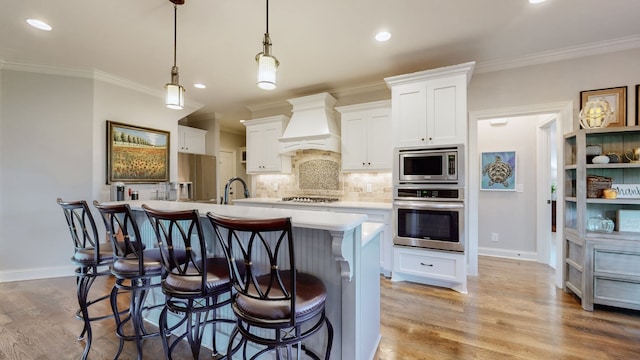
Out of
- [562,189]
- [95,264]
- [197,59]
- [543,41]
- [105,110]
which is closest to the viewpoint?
[95,264]

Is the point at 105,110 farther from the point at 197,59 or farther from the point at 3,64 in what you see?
Answer: the point at 197,59

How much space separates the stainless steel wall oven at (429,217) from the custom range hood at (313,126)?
1326 millimetres

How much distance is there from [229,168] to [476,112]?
6112 mm

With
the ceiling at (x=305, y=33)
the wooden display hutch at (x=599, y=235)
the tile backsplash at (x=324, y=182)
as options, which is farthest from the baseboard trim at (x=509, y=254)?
the ceiling at (x=305, y=33)

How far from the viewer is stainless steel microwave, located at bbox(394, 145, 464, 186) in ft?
9.76

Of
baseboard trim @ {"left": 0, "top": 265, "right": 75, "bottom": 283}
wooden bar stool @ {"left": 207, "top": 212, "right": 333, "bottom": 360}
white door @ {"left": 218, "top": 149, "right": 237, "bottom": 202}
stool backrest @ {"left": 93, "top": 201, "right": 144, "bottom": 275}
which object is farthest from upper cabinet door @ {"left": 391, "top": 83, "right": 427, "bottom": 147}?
white door @ {"left": 218, "top": 149, "right": 237, "bottom": 202}

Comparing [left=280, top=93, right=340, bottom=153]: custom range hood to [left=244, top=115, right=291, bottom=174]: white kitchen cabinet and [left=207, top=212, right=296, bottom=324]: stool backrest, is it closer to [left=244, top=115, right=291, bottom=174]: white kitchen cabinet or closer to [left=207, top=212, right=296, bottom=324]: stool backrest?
[left=244, top=115, right=291, bottom=174]: white kitchen cabinet

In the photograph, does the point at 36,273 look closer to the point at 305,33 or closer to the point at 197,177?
the point at 197,177

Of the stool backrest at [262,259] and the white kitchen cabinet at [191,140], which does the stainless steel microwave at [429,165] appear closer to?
the stool backrest at [262,259]

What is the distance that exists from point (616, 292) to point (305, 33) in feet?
12.6

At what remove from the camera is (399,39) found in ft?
9.16

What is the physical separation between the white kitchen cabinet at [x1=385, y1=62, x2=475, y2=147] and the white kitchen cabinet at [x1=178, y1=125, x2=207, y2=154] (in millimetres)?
4219

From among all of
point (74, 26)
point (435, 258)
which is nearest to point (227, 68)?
point (74, 26)

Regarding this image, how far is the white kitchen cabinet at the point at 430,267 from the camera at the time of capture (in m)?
2.95
